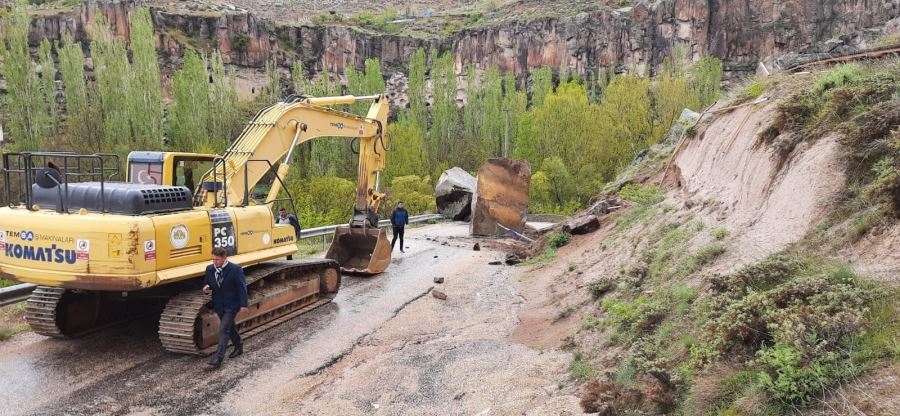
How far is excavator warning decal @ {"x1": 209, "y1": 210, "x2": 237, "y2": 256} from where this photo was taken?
799 centimetres

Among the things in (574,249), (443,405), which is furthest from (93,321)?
(574,249)

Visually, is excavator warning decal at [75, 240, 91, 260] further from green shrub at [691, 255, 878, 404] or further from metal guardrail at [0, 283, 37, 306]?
green shrub at [691, 255, 878, 404]

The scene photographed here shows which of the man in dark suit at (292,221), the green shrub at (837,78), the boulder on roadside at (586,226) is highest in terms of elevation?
the green shrub at (837,78)

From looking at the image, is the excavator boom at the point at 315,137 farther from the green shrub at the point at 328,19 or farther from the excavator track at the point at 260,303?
the green shrub at the point at 328,19

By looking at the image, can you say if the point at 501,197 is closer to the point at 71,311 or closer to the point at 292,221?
the point at 292,221

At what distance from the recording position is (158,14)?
74938 millimetres

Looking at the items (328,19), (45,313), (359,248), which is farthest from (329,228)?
(328,19)

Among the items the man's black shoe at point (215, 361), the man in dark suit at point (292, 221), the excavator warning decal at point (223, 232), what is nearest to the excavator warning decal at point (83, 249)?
the excavator warning decal at point (223, 232)

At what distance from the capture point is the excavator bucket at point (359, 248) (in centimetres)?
1315

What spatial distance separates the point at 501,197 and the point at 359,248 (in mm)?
7431

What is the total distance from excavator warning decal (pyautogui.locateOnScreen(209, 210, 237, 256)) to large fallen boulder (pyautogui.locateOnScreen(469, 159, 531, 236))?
11856mm

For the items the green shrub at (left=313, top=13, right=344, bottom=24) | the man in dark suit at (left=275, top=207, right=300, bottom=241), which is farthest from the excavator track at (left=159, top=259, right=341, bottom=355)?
the green shrub at (left=313, top=13, right=344, bottom=24)

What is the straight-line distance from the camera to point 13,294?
8.73 m

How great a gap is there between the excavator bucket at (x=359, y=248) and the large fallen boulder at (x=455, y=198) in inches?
570
